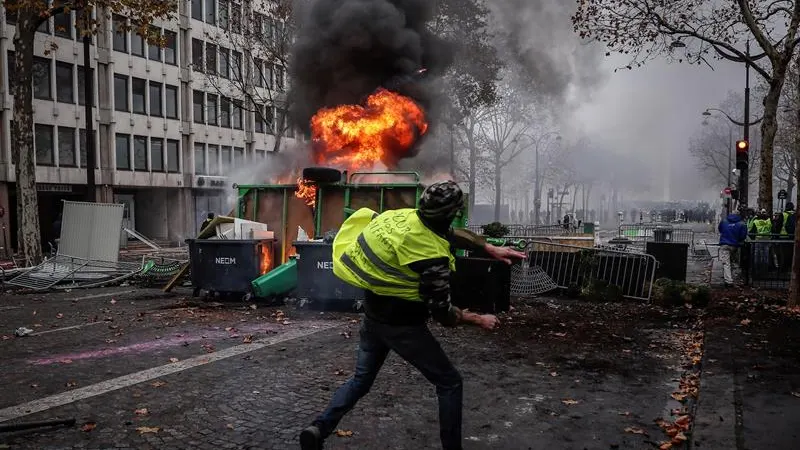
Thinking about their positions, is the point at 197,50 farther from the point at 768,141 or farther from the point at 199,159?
the point at 768,141

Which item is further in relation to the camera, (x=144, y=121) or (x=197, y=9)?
(x=197, y=9)

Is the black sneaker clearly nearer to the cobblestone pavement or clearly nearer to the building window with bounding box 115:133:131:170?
the cobblestone pavement

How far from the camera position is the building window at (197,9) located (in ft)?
117

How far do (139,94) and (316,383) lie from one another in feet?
104

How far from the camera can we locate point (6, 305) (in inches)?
432

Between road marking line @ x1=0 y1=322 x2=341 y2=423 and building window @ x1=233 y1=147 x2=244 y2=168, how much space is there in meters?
33.6

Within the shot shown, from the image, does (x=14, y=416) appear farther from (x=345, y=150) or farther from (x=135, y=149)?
(x=135, y=149)

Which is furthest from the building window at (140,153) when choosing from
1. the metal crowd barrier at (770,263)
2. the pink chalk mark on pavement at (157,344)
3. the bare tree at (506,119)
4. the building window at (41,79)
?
the metal crowd barrier at (770,263)

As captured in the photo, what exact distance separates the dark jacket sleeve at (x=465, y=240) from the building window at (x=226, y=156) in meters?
37.0

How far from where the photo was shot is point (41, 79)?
28.4m

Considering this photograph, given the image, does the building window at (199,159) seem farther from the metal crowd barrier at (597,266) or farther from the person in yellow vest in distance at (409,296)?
the person in yellow vest in distance at (409,296)

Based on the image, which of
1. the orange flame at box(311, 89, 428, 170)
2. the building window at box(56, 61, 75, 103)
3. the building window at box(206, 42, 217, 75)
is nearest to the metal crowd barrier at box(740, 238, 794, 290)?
the orange flame at box(311, 89, 428, 170)

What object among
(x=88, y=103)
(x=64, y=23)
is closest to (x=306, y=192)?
(x=88, y=103)

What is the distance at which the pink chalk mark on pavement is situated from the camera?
6.58 metres
